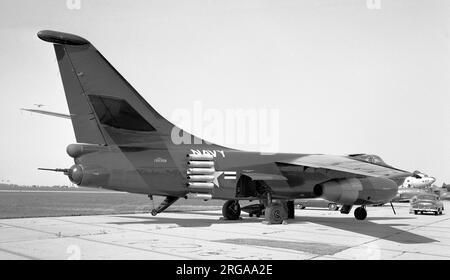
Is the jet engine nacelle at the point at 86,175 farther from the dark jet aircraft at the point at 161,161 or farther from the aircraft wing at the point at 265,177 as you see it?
the aircraft wing at the point at 265,177

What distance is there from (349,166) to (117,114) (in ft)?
29.8

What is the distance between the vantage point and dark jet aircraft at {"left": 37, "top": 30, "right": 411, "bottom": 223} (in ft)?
47.8

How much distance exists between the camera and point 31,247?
9492 millimetres

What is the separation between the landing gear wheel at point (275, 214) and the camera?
55.4 ft

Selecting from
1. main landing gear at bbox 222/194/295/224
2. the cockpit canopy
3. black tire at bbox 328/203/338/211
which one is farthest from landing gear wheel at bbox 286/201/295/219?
black tire at bbox 328/203/338/211

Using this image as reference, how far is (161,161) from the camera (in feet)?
53.0

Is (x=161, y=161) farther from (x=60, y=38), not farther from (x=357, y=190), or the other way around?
(x=357, y=190)

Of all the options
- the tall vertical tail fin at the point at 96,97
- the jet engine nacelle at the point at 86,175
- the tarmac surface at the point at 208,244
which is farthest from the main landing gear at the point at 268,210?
the jet engine nacelle at the point at 86,175

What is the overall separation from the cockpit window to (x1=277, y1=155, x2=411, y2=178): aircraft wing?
22.4ft

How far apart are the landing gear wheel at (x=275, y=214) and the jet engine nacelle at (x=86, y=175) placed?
6886 millimetres

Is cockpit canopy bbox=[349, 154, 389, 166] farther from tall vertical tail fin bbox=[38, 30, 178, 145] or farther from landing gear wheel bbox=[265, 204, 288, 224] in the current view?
tall vertical tail fin bbox=[38, 30, 178, 145]

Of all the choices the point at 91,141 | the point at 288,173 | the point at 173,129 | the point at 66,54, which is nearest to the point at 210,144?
the point at 173,129

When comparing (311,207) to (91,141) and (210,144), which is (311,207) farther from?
(91,141)
